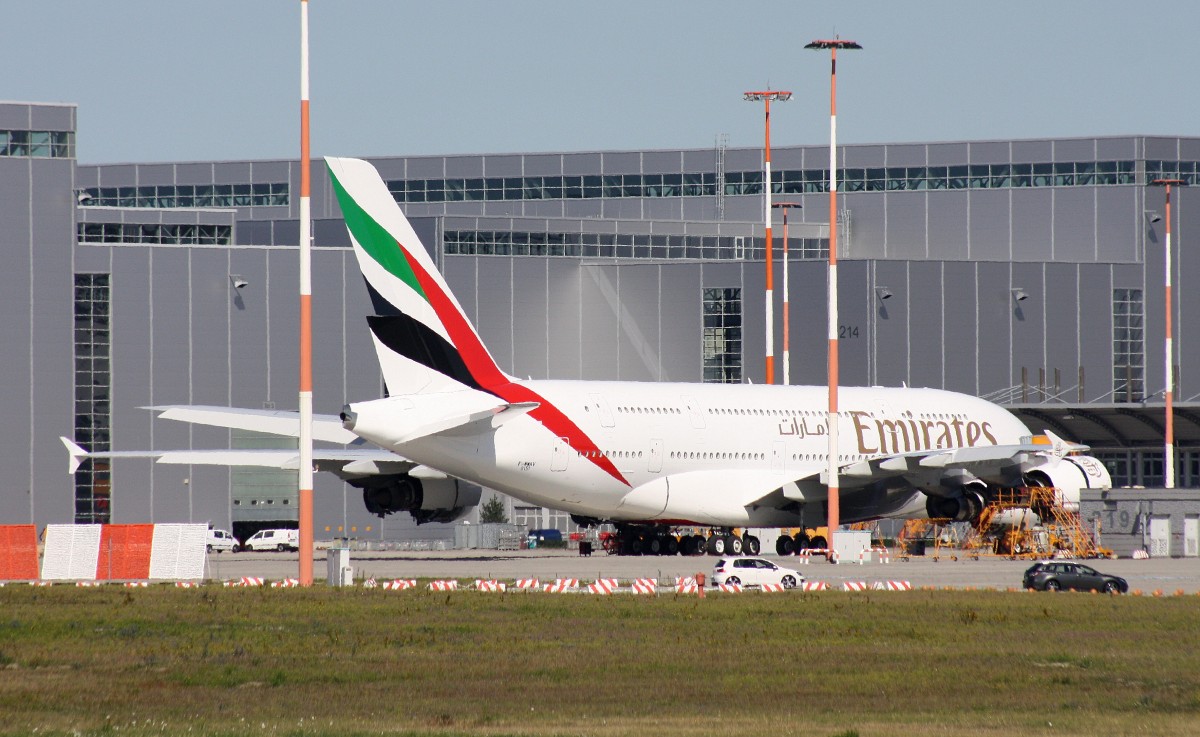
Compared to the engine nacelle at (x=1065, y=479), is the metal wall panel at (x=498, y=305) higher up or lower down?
higher up

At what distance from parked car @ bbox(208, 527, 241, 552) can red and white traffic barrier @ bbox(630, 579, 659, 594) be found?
3898cm

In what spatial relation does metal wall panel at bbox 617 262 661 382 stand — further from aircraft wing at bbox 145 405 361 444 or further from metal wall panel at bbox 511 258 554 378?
aircraft wing at bbox 145 405 361 444

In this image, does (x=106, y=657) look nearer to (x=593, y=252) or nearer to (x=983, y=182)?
(x=593, y=252)

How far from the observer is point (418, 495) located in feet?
162

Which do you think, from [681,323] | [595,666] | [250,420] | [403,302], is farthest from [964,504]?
[681,323]

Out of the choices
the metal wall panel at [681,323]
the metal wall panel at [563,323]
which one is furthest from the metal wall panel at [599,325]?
the metal wall panel at [681,323]

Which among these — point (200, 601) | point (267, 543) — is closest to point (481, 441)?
point (200, 601)

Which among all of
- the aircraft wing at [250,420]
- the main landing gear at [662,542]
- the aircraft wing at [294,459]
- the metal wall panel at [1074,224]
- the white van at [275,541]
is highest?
the metal wall panel at [1074,224]

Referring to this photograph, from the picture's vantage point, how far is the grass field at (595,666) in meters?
17.1

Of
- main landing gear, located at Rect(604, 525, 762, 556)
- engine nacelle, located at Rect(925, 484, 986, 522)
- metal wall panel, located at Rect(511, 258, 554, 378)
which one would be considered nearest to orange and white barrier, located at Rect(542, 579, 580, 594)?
main landing gear, located at Rect(604, 525, 762, 556)

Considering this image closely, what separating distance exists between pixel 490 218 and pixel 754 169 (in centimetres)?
2261

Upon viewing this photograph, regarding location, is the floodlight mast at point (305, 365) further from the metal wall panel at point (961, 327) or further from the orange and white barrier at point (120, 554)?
the metal wall panel at point (961, 327)

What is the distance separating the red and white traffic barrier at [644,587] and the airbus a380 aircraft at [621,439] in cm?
799

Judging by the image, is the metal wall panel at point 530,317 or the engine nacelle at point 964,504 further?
the metal wall panel at point 530,317
